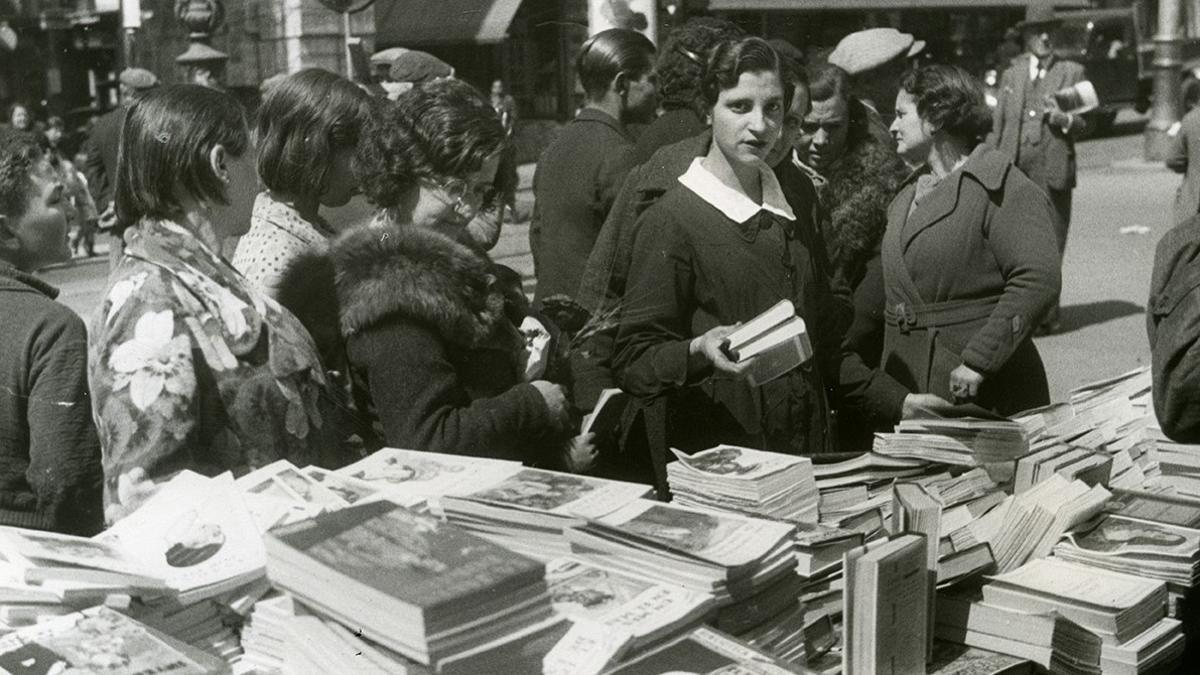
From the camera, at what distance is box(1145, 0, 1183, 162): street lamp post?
1803cm

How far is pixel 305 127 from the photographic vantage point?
2.85 metres

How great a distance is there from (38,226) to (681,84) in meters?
2.03

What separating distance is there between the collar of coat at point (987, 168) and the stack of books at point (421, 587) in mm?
2551

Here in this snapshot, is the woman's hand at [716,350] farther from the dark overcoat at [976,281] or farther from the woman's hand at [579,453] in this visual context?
the dark overcoat at [976,281]

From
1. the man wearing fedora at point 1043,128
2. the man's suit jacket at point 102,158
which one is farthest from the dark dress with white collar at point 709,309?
the man wearing fedora at point 1043,128

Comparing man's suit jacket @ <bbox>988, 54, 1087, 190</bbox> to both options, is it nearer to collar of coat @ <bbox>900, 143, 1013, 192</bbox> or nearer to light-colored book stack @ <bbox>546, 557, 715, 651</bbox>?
collar of coat @ <bbox>900, 143, 1013, 192</bbox>

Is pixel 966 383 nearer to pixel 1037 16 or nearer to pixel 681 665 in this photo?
pixel 681 665

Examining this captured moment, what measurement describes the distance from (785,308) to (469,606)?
4.15 feet

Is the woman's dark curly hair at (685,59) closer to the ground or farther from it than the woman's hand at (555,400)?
farther from it

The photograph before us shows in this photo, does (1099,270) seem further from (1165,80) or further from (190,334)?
(190,334)

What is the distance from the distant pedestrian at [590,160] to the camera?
4273 mm

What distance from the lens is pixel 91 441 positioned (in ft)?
7.74

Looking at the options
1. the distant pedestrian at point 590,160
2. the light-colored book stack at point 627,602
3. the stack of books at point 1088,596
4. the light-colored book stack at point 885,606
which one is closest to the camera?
the light-colored book stack at point 627,602

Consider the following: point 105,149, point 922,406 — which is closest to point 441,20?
point 105,149
